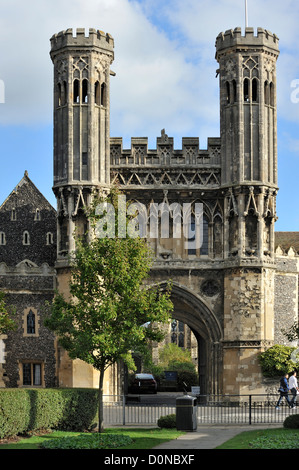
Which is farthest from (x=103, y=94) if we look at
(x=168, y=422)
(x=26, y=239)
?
(x=168, y=422)

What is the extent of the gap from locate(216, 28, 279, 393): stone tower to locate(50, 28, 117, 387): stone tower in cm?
539

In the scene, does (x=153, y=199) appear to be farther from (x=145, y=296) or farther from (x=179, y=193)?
(x=145, y=296)

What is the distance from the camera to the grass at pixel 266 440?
21931mm

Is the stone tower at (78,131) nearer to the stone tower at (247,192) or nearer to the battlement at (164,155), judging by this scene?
the battlement at (164,155)

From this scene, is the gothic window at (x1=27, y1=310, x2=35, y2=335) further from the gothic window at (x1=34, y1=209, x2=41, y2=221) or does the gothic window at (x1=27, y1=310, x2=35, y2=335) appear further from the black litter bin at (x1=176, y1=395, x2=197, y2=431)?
the black litter bin at (x1=176, y1=395, x2=197, y2=431)

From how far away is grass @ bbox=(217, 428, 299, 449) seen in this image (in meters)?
21.9

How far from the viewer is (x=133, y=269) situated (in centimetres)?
2873

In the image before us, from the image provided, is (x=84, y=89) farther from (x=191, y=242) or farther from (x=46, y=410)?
(x=46, y=410)

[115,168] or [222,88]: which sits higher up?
[222,88]

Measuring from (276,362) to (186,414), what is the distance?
38.2 ft

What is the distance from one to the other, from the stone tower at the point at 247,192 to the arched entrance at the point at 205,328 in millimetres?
577

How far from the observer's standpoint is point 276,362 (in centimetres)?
3822

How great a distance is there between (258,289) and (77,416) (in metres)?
13.7
